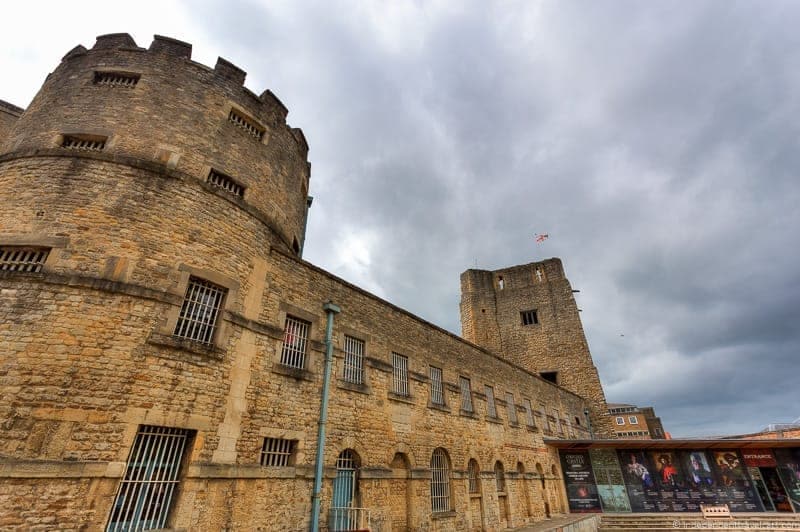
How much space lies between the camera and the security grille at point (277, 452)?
7.95m

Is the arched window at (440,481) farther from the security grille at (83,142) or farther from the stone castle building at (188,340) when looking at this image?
the security grille at (83,142)

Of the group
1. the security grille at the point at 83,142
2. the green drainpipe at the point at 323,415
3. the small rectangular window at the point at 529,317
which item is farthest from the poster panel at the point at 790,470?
the security grille at the point at 83,142

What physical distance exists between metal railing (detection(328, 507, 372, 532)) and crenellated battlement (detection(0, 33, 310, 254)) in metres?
7.05

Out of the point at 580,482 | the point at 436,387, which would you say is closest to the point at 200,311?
the point at 436,387

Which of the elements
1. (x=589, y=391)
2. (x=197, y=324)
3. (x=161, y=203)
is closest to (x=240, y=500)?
(x=197, y=324)

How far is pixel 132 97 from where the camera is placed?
368 inches

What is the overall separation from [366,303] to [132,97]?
8491 millimetres

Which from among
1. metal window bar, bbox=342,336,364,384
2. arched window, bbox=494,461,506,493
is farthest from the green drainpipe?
arched window, bbox=494,461,506,493

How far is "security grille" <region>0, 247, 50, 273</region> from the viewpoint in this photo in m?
6.75

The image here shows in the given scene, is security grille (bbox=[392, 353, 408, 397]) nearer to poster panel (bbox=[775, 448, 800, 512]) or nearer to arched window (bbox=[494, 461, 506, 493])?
arched window (bbox=[494, 461, 506, 493])

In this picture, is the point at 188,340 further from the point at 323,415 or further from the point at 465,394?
the point at 465,394

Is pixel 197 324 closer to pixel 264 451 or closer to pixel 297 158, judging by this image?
pixel 264 451

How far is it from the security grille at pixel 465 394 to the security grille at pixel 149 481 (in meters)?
10.4

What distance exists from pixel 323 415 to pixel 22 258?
22.7ft
